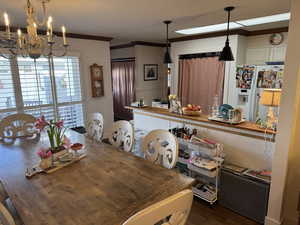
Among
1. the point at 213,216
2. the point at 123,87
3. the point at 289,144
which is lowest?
the point at 213,216

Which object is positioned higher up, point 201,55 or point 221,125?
point 201,55

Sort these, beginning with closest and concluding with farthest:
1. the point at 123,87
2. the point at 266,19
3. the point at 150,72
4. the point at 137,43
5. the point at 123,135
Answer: the point at 123,135
the point at 266,19
the point at 137,43
the point at 150,72
the point at 123,87

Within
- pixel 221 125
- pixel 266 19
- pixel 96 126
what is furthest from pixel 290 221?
pixel 266 19

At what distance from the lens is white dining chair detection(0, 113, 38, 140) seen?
8.92ft

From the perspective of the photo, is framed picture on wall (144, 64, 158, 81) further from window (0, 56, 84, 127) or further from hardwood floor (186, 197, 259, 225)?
hardwood floor (186, 197, 259, 225)

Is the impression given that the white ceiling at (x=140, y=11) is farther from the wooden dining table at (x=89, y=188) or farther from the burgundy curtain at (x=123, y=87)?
the burgundy curtain at (x=123, y=87)

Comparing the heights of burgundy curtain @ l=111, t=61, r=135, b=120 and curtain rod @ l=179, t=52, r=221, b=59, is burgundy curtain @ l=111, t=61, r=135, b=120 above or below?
below

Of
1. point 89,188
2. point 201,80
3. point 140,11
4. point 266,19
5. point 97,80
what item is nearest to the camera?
point 89,188

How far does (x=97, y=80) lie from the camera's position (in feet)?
15.1

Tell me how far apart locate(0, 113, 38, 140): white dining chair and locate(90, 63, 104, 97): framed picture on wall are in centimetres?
180

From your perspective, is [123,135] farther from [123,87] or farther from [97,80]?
[123,87]

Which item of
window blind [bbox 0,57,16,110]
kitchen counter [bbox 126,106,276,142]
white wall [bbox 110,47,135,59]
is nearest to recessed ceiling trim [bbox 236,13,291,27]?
kitchen counter [bbox 126,106,276,142]

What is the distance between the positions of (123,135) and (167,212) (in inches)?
62.7

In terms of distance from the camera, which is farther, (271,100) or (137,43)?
(137,43)
